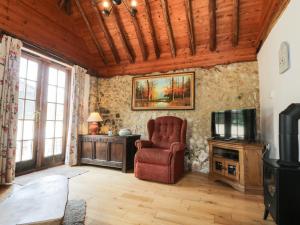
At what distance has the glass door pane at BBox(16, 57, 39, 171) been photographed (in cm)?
325

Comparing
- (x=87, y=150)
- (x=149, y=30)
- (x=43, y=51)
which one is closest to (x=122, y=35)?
(x=149, y=30)

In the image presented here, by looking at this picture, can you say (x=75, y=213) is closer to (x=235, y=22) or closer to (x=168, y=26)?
A: (x=168, y=26)

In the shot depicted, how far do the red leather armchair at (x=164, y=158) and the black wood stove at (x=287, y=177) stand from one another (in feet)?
4.76

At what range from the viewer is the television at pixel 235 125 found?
2.78 m

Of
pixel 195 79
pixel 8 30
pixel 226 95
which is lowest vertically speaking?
pixel 226 95

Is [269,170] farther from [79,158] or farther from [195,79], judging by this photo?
[79,158]

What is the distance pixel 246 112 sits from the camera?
2820 mm

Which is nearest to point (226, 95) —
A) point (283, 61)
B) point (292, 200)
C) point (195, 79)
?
point (195, 79)

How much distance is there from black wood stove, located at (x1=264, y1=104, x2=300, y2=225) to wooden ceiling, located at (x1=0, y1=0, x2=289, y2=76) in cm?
173

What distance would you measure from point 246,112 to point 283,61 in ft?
3.07

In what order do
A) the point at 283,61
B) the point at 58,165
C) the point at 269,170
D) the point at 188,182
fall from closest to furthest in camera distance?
the point at 269,170 < the point at 283,61 < the point at 188,182 < the point at 58,165

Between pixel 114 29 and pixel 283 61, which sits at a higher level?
pixel 114 29

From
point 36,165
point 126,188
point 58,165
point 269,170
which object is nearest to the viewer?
point 269,170

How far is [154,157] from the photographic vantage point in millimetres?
2975
